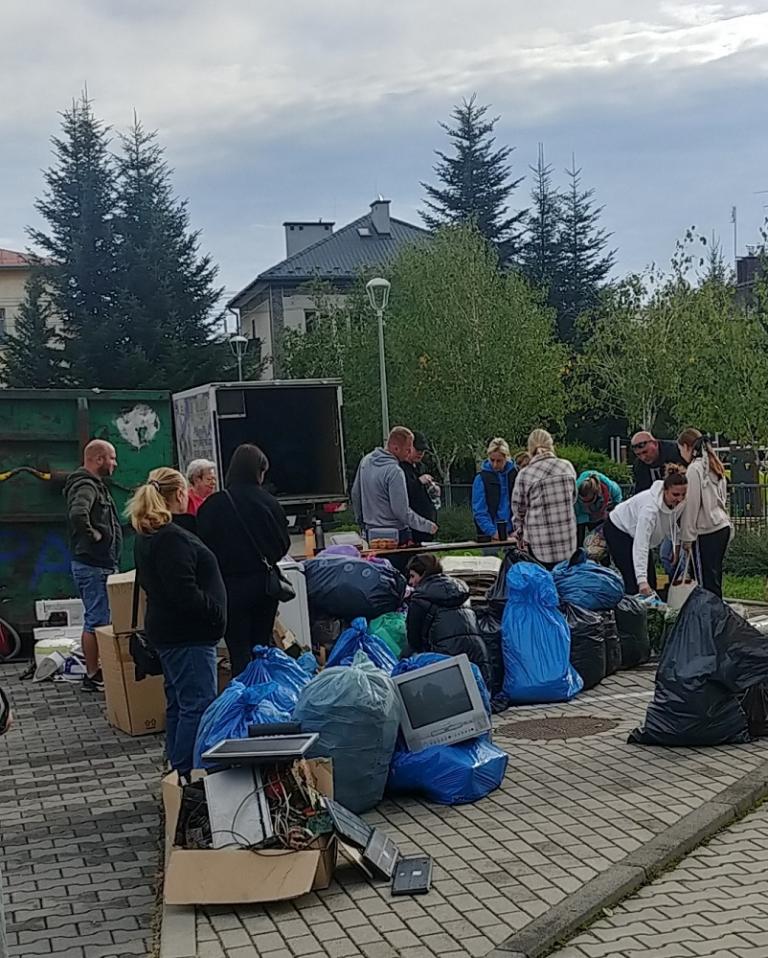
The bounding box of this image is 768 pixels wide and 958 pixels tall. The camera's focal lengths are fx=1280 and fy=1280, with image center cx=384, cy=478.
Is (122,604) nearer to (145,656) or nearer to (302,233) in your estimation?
(145,656)

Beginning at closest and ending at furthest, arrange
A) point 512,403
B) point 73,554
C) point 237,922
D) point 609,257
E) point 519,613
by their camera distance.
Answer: point 237,922 < point 519,613 < point 73,554 < point 512,403 < point 609,257

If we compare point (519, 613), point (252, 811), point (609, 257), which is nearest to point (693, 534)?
point (519, 613)

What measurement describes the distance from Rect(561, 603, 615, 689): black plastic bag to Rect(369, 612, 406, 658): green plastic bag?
125 cm

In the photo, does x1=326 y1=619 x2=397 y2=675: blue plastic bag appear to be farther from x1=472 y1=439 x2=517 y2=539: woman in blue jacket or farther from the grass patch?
the grass patch

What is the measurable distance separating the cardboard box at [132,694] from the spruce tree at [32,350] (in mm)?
26405

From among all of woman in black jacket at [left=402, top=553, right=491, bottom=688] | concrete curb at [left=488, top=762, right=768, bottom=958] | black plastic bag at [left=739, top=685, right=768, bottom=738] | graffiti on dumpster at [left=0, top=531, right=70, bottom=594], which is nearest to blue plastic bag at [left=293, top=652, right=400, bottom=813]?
concrete curb at [left=488, top=762, right=768, bottom=958]

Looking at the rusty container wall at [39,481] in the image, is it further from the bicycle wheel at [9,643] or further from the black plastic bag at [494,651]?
the black plastic bag at [494,651]

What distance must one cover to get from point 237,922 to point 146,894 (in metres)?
0.74

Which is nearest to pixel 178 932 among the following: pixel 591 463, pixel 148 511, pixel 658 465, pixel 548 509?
pixel 148 511

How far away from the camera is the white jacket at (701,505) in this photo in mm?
10344

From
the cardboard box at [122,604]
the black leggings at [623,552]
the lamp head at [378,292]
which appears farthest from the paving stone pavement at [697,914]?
the lamp head at [378,292]

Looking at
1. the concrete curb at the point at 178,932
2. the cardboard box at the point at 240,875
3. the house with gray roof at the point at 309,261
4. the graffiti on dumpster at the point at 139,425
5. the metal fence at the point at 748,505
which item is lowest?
the concrete curb at the point at 178,932

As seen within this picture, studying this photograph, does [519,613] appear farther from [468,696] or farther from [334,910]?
[334,910]

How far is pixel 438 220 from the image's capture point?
53.9 m
